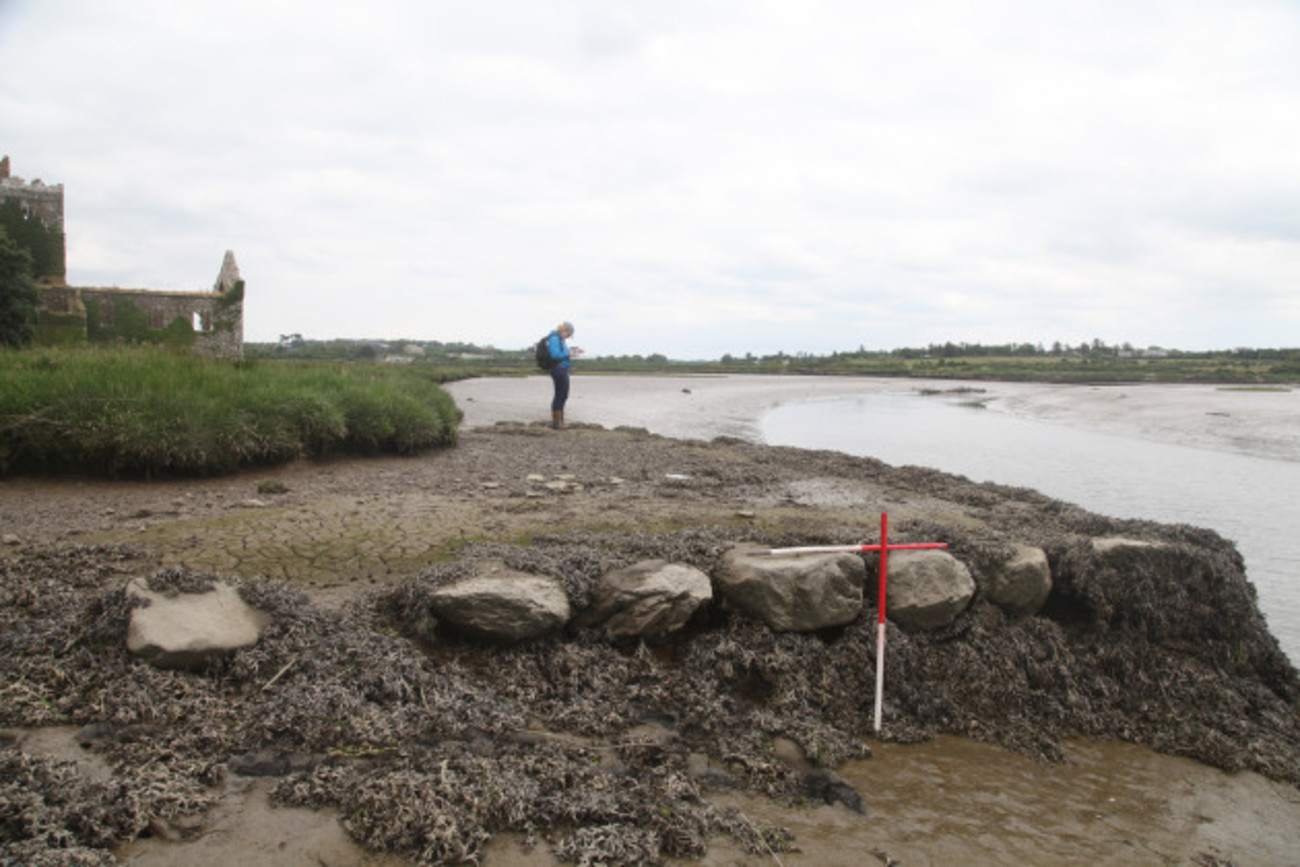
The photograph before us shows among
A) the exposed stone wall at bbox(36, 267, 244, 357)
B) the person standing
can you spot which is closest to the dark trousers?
the person standing

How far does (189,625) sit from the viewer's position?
4672mm

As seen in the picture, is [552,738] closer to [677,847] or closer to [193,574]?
[677,847]

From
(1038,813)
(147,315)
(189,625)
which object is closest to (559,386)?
(189,625)

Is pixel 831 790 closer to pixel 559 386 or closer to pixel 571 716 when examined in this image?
pixel 571 716

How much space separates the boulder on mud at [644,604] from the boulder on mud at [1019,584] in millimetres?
2709

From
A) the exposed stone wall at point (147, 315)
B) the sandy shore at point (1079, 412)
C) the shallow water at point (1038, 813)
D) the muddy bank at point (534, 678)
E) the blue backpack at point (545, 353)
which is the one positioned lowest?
the shallow water at point (1038, 813)

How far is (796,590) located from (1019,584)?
2.26 meters

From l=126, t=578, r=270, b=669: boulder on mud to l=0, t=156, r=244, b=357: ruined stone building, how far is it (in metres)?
31.5

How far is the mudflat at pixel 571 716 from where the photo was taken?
3.57 m

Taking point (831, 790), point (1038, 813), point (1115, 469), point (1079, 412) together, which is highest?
point (1079, 412)

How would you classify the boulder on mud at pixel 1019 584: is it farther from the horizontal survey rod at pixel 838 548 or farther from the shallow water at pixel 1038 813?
the shallow water at pixel 1038 813

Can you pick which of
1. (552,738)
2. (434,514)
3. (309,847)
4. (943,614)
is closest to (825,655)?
(943,614)

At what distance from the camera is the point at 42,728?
3.86 m

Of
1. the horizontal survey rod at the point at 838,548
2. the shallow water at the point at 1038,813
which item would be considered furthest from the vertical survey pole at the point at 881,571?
the shallow water at the point at 1038,813
